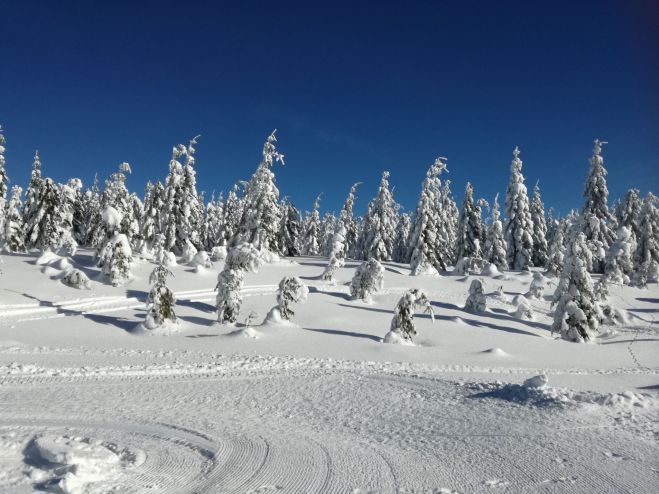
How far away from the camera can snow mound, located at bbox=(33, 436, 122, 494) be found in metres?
6.26

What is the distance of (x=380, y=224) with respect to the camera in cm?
5453

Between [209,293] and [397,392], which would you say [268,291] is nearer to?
[209,293]

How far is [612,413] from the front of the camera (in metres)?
9.47

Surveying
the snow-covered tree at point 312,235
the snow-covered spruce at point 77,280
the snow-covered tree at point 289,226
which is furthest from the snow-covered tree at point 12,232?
the snow-covered tree at point 312,235

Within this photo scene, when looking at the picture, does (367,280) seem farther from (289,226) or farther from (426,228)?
(289,226)

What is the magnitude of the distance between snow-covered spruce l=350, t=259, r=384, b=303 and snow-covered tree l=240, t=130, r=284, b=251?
12.3m

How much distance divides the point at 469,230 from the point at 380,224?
10.7 m

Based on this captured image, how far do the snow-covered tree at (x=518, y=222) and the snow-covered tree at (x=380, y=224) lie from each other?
1464 centimetres

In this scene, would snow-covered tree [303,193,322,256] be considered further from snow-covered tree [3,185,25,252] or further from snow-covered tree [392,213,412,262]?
snow-covered tree [3,185,25,252]

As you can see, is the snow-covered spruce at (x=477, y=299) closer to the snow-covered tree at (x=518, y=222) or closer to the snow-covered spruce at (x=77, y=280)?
the snow-covered tree at (x=518, y=222)

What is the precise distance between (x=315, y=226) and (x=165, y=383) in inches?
2699

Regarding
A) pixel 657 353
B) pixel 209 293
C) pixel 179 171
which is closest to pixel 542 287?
pixel 657 353

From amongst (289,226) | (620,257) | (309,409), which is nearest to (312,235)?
(289,226)

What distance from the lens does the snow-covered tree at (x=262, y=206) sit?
134 feet
